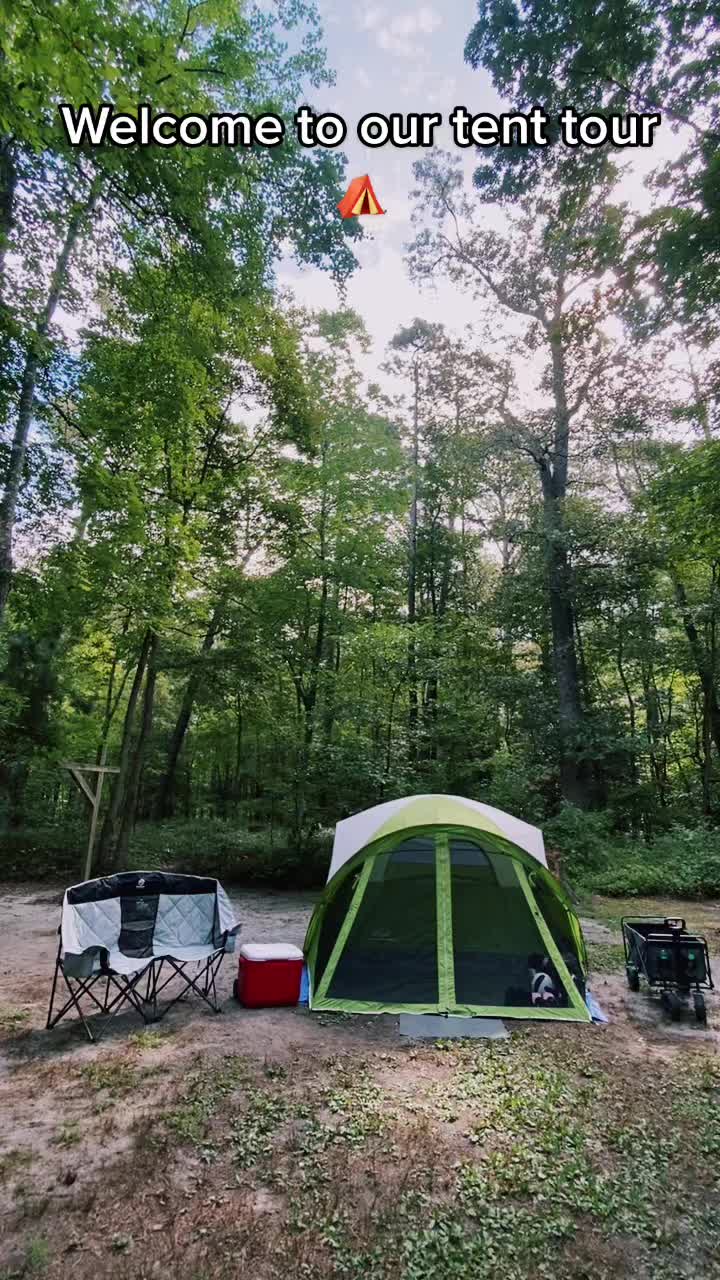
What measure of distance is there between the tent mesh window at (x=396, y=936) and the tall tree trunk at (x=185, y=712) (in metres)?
6.36

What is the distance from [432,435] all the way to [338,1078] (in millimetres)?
14982

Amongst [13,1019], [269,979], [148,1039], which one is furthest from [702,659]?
[13,1019]

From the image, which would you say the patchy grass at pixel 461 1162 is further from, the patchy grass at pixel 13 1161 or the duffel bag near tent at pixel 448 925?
the duffel bag near tent at pixel 448 925

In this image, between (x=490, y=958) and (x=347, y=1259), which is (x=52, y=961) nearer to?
(x=490, y=958)

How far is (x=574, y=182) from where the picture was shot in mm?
6496

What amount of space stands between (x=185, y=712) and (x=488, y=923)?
10.3m

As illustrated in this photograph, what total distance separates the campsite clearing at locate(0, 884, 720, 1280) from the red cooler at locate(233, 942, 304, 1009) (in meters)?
0.19

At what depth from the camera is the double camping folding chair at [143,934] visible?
4.67m

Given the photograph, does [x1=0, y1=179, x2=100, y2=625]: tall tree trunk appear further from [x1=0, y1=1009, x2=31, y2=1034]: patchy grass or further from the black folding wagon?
the black folding wagon

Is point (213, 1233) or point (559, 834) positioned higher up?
point (559, 834)

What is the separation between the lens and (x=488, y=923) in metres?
5.49

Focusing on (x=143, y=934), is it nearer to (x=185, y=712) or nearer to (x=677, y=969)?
(x=677, y=969)

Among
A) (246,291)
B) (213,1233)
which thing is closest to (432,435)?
(246,291)

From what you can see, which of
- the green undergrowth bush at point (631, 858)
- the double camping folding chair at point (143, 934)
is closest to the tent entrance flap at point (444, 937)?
the double camping folding chair at point (143, 934)
